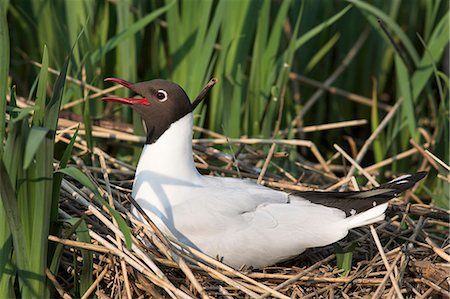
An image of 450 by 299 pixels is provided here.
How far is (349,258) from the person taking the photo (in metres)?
3.46

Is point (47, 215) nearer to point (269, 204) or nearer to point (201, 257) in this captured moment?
point (201, 257)

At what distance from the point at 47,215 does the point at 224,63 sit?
79.2 inches

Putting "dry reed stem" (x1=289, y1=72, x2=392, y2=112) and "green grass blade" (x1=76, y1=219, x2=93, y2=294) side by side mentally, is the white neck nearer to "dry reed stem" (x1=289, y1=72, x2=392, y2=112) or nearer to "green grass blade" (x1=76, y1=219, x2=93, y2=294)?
"green grass blade" (x1=76, y1=219, x2=93, y2=294)

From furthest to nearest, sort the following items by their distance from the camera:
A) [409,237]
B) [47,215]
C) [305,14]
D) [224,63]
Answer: [305,14]
[224,63]
[409,237]
[47,215]

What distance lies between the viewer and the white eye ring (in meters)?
3.61

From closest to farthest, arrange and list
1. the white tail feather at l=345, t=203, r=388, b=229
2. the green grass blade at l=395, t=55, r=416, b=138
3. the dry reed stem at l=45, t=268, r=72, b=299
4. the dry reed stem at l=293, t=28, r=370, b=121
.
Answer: the dry reed stem at l=45, t=268, r=72, b=299, the white tail feather at l=345, t=203, r=388, b=229, the green grass blade at l=395, t=55, r=416, b=138, the dry reed stem at l=293, t=28, r=370, b=121

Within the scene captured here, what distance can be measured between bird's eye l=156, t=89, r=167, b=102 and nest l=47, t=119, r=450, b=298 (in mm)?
437

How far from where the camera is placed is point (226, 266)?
3.23 m

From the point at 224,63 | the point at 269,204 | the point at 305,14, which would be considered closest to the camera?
the point at 269,204

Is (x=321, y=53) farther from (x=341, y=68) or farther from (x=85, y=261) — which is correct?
(x=85, y=261)

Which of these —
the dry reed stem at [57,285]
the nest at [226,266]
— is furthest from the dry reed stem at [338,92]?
the dry reed stem at [57,285]

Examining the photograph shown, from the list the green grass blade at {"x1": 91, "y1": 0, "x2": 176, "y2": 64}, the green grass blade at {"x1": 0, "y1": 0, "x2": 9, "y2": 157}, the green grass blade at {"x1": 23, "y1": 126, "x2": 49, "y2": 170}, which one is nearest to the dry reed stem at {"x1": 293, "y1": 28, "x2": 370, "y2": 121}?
the green grass blade at {"x1": 91, "y1": 0, "x2": 176, "y2": 64}

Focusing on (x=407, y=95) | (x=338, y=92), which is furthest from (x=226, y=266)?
(x=338, y=92)

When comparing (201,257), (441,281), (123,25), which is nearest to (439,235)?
(441,281)
